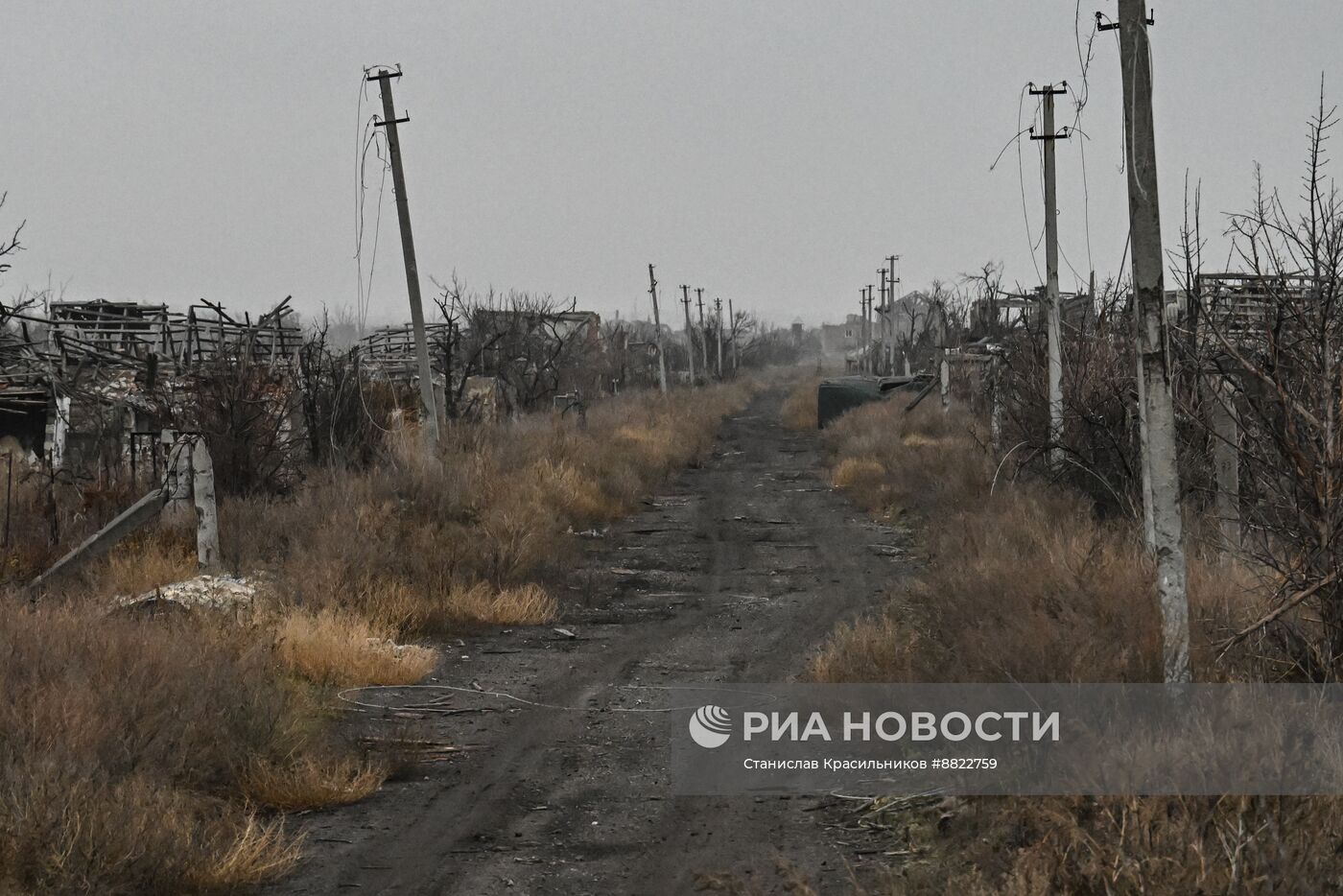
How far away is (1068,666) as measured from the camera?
6531 mm

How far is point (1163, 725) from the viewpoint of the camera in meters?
5.73

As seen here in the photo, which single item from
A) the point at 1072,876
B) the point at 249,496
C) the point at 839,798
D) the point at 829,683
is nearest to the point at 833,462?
the point at 249,496

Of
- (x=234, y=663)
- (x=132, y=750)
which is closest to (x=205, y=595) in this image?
(x=234, y=663)

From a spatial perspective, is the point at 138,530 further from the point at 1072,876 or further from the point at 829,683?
the point at 1072,876

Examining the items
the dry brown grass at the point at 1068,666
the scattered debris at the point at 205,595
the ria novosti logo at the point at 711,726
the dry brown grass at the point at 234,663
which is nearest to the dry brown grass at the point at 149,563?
the dry brown grass at the point at 234,663

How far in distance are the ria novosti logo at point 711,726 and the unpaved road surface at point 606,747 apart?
0.24m

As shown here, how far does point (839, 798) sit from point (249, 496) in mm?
9857

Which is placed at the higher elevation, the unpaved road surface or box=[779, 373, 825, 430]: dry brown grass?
box=[779, 373, 825, 430]: dry brown grass

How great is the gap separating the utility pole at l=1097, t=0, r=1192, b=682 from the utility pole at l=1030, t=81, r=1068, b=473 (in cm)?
785

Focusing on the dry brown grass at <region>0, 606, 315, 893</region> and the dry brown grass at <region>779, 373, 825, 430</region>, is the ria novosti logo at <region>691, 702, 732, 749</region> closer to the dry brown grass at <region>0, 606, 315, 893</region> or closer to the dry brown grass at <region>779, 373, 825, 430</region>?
the dry brown grass at <region>0, 606, 315, 893</region>

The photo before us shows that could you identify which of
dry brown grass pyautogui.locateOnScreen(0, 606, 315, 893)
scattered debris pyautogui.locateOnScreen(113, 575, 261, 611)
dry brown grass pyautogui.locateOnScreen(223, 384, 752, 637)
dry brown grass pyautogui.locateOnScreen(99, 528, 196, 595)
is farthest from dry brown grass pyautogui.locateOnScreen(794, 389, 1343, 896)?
dry brown grass pyautogui.locateOnScreen(99, 528, 196, 595)

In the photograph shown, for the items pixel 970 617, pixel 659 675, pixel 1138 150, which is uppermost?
pixel 1138 150

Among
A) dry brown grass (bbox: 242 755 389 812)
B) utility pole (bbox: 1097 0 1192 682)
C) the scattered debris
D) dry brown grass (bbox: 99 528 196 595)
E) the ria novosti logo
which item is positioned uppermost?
utility pole (bbox: 1097 0 1192 682)

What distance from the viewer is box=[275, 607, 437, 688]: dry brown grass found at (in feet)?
28.8
